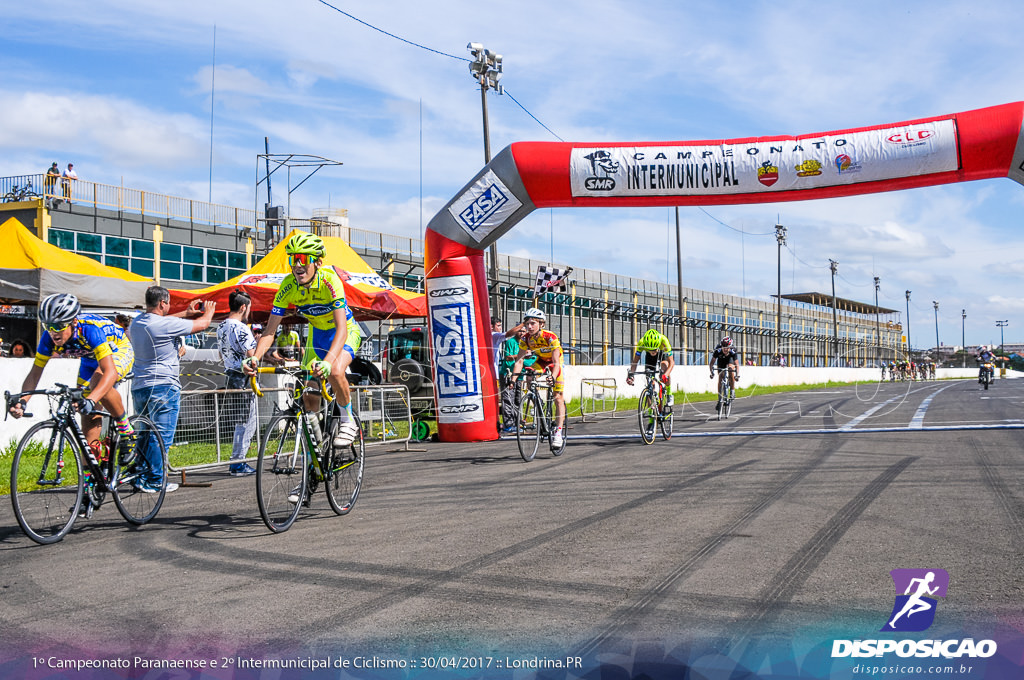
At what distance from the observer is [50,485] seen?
18.8 ft

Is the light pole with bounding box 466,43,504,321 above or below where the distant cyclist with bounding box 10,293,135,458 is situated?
above

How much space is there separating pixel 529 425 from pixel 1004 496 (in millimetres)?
5060

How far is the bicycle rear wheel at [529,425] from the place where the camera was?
394 inches

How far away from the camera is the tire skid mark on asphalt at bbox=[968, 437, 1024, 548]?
569 centimetres

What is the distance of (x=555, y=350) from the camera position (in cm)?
1071

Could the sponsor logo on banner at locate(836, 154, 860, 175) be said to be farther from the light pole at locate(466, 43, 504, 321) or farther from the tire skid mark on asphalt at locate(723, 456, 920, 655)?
the light pole at locate(466, 43, 504, 321)

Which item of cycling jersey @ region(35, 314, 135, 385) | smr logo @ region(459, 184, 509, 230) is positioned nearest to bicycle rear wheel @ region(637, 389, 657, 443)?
smr logo @ region(459, 184, 509, 230)

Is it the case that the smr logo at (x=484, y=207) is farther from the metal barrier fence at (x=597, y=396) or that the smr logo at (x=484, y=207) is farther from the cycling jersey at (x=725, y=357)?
the metal barrier fence at (x=597, y=396)

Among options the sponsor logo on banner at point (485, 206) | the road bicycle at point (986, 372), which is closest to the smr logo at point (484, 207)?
the sponsor logo on banner at point (485, 206)

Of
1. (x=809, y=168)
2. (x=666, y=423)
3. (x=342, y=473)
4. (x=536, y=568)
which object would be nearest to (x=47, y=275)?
(x=342, y=473)

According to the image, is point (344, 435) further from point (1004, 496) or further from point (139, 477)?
point (1004, 496)

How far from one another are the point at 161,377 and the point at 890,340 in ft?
307

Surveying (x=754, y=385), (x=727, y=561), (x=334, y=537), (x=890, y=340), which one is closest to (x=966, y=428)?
(x=727, y=561)

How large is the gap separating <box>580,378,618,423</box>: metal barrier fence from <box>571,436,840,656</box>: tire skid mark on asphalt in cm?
1372
